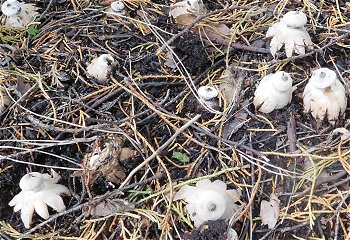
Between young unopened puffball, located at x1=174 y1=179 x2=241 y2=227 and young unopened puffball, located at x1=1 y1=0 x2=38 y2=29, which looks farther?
young unopened puffball, located at x1=1 y1=0 x2=38 y2=29

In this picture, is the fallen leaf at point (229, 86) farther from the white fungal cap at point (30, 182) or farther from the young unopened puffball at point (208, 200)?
the white fungal cap at point (30, 182)

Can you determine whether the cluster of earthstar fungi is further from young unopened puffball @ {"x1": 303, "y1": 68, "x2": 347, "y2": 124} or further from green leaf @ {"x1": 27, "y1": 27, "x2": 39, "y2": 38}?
green leaf @ {"x1": 27, "y1": 27, "x2": 39, "y2": 38}

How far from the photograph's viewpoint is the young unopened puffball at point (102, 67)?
94.5 inches

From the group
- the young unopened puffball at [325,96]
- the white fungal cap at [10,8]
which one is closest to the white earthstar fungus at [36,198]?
the white fungal cap at [10,8]

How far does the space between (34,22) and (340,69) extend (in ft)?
5.03

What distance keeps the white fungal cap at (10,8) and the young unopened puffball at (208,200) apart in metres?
1.30

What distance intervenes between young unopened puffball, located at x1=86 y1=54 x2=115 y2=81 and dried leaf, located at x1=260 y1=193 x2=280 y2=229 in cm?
93

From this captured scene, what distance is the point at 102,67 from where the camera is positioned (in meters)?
2.40

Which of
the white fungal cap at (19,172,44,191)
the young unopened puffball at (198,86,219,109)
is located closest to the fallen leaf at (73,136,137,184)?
the white fungal cap at (19,172,44,191)

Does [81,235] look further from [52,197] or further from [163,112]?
[163,112]

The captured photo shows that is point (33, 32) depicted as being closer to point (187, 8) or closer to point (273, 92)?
point (187, 8)

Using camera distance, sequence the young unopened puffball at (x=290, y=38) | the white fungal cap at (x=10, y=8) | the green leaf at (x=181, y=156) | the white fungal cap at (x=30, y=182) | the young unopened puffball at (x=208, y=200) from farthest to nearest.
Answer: the white fungal cap at (x=10, y=8)
the young unopened puffball at (x=290, y=38)
the green leaf at (x=181, y=156)
the white fungal cap at (x=30, y=182)
the young unopened puffball at (x=208, y=200)

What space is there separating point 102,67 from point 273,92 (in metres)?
0.79

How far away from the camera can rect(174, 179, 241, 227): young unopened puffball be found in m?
1.93
